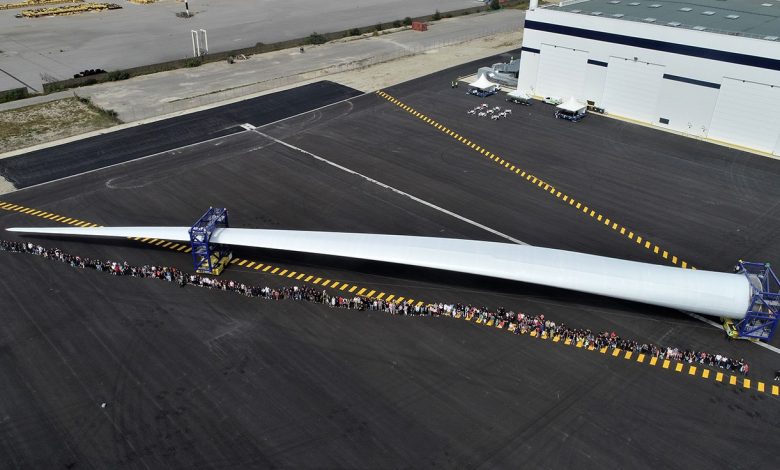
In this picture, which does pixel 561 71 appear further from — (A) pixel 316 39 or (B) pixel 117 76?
(B) pixel 117 76

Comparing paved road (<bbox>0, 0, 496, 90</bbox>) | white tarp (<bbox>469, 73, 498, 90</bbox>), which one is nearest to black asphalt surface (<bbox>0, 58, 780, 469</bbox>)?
white tarp (<bbox>469, 73, 498, 90</bbox>)

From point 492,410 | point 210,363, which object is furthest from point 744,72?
point 210,363

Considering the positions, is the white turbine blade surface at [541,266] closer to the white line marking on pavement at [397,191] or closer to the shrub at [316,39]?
the white line marking on pavement at [397,191]

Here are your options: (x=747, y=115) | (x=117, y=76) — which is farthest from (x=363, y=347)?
(x=117, y=76)

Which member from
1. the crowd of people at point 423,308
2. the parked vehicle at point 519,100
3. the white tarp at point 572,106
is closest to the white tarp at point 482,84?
the parked vehicle at point 519,100

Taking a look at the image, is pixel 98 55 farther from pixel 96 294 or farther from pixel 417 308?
pixel 417 308

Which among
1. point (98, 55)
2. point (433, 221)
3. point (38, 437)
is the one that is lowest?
point (38, 437)

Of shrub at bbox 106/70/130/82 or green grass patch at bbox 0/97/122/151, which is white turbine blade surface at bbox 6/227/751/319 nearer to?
green grass patch at bbox 0/97/122/151
